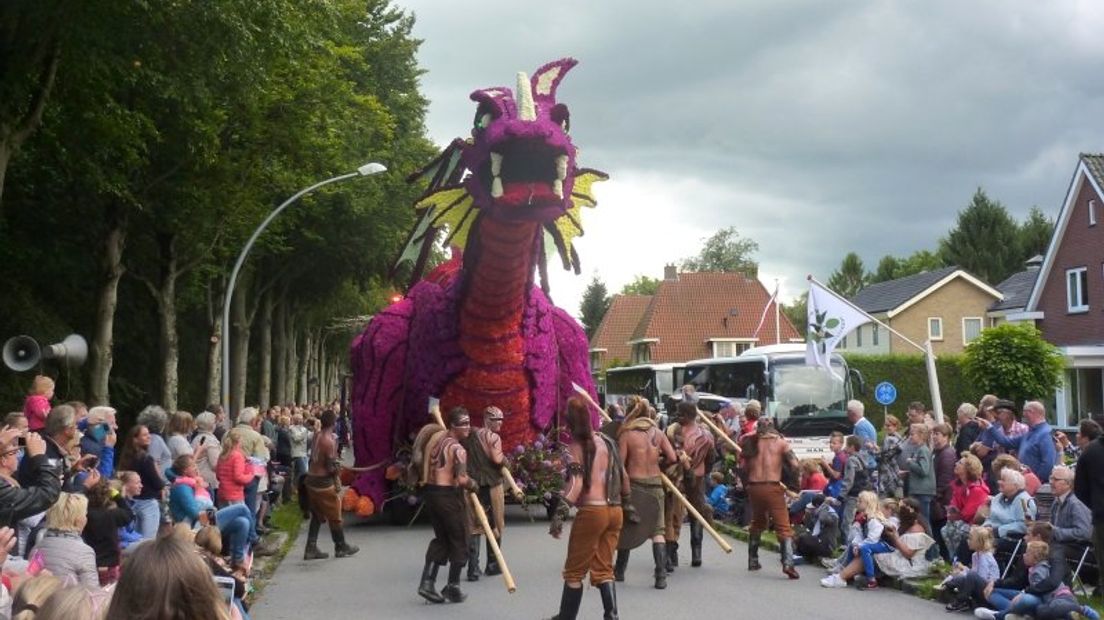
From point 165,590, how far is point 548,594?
765cm

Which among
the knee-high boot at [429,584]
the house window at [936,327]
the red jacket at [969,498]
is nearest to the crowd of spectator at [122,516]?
the knee-high boot at [429,584]

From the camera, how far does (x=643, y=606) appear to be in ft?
33.7

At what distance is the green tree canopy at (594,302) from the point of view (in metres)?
105

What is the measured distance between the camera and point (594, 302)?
348ft

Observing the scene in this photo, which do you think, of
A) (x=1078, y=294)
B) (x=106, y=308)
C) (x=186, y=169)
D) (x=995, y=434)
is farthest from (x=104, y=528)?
(x=1078, y=294)

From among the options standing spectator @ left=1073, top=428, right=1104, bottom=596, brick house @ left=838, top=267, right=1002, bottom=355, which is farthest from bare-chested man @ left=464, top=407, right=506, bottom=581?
brick house @ left=838, top=267, right=1002, bottom=355

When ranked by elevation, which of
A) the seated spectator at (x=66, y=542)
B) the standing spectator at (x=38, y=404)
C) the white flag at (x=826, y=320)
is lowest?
the seated spectator at (x=66, y=542)

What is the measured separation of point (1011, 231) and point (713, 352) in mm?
23221

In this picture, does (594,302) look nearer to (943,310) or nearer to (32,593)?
(943,310)

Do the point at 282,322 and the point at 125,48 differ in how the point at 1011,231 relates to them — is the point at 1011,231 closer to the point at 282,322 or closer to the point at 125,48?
the point at 282,322

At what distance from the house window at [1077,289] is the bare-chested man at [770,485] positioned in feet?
96.9

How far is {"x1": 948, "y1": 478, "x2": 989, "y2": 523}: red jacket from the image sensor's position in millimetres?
11461

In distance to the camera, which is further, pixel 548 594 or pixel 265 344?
pixel 265 344

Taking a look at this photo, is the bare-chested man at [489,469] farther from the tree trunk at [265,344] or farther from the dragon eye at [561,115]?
the tree trunk at [265,344]
